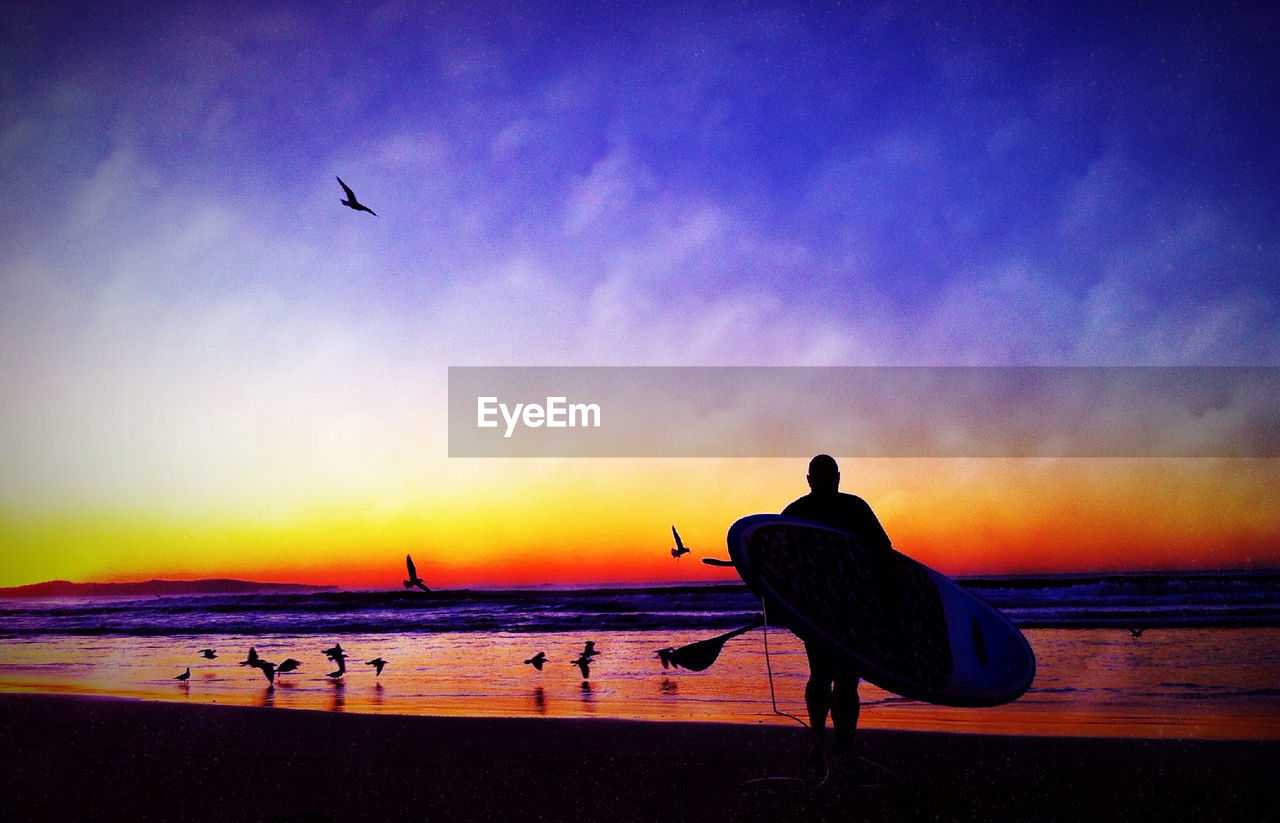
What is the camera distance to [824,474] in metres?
5.29

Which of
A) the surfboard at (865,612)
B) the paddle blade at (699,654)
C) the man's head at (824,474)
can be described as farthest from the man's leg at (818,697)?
the man's head at (824,474)

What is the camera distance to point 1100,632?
16875 millimetres

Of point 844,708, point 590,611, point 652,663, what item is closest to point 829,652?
point 844,708

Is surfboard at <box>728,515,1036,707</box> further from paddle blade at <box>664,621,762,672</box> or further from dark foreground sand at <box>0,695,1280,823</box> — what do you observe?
dark foreground sand at <box>0,695,1280,823</box>

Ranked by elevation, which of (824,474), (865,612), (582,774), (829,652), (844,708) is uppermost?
(824,474)

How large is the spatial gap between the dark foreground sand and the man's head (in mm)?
1695

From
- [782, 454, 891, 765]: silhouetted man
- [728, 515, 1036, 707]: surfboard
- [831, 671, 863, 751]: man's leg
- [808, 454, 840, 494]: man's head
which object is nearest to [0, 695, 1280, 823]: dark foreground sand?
[831, 671, 863, 751]: man's leg

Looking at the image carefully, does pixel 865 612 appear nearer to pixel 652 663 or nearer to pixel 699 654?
pixel 699 654

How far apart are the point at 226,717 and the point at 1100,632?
50.9 feet

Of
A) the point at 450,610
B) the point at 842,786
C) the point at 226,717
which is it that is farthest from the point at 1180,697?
the point at 450,610

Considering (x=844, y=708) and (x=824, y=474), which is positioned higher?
(x=824, y=474)

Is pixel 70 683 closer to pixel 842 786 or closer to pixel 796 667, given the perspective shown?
pixel 796 667

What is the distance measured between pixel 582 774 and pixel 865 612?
213 cm

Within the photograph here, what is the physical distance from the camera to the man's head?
17.3 ft
